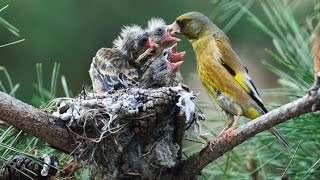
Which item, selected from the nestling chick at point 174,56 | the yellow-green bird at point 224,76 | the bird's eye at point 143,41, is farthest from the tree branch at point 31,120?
the bird's eye at point 143,41

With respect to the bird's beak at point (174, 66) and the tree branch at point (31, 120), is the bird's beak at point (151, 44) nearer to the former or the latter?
the bird's beak at point (174, 66)

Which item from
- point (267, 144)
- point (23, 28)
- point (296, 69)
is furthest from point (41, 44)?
point (296, 69)

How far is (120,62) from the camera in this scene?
4.78 meters

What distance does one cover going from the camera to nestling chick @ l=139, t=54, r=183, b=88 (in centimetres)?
426

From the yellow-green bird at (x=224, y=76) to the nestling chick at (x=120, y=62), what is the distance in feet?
1.93

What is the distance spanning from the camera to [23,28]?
647cm

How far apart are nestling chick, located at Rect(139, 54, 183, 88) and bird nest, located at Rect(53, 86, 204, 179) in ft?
2.12

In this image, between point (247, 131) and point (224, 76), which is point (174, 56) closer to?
point (224, 76)

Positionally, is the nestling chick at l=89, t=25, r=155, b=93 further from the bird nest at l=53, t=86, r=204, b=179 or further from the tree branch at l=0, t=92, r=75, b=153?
the tree branch at l=0, t=92, r=75, b=153

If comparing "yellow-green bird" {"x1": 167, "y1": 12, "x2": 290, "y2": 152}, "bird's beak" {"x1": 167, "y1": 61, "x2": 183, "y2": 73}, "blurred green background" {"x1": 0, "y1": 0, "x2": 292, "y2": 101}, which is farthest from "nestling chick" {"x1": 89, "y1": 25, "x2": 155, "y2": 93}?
"blurred green background" {"x1": 0, "y1": 0, "x2": 292, "y2": 101}

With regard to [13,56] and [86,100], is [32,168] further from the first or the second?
[13,56]

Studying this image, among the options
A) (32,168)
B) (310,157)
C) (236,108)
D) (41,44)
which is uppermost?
(41,44)

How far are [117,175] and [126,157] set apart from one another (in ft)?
0.35

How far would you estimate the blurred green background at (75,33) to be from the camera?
641 cm
